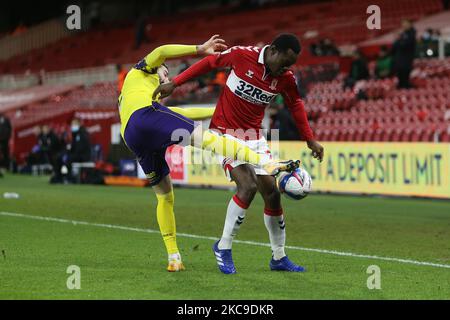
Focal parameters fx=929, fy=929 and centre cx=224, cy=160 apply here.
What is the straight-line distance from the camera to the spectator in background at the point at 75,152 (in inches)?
938

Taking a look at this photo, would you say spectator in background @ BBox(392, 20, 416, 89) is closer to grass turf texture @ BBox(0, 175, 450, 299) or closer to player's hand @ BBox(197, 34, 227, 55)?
grass turf texture @ BBox(0, 175, 450, 299)

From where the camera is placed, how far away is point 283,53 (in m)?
7.97

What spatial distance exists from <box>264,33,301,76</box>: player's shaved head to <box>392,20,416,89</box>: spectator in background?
13.3 metres

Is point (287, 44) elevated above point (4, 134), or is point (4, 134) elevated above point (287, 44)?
point (287, 44)

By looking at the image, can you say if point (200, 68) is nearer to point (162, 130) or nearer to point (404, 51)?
point (162, 130)

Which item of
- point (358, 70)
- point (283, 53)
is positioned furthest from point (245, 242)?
point (358, 70)

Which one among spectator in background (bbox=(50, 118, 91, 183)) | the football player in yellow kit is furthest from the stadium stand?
the football player in yellow kit

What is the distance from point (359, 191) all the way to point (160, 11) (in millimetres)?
31944

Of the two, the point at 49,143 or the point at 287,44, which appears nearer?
the point at 287,44

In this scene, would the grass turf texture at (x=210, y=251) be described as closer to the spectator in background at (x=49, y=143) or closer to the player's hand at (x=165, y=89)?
the player's hand at (x=165, y=89)

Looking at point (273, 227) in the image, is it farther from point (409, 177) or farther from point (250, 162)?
point (409, 177)

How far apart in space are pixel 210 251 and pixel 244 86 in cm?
231

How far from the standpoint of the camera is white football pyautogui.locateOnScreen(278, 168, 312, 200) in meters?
7.66
